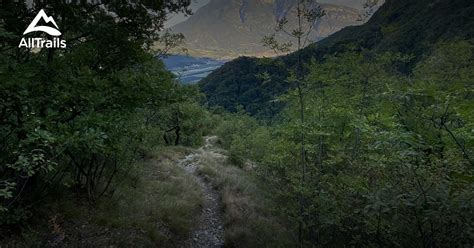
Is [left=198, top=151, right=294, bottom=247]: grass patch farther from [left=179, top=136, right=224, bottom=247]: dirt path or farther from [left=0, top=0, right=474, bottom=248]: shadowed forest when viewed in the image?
[left=179, top=136, right=224, bottom=247]: dirt path

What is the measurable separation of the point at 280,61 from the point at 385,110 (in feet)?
13.3

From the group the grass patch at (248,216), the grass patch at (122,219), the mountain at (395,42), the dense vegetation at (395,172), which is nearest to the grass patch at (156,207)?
the grass patch at (122,219)

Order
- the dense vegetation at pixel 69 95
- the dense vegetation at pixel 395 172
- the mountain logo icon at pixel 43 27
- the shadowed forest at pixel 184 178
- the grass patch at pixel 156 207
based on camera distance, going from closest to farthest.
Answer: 1. the dense vegetation at pixel 69 95
2. the dense vegetation at pixel 395 172
3. the shadowed forest at pixel 184 178
4. the mountain logo icon at pixel 43 27
5. the grass patch at pixel 156 207

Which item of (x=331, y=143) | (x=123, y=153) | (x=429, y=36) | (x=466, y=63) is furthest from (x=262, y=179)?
(x=429, y=36)

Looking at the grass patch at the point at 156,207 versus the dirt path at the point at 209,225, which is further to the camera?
the dirt path at the point at 209,225

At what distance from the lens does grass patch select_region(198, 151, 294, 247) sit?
8.74 m

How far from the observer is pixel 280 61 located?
26.6ft

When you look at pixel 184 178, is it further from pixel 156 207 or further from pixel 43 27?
pixel 43 27

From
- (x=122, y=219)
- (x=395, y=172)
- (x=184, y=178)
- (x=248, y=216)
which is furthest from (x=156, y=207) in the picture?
(x=395, y=172)

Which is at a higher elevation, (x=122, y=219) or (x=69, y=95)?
(x=69, y=95)

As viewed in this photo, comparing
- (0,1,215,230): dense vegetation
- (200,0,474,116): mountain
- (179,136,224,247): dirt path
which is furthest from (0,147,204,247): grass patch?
(200,0,474,116): mountain

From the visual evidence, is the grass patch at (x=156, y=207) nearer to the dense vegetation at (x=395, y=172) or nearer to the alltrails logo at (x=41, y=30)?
the dense vegetation at (x=395, y=172)

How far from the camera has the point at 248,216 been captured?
10.3 m

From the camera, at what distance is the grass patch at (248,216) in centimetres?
874
